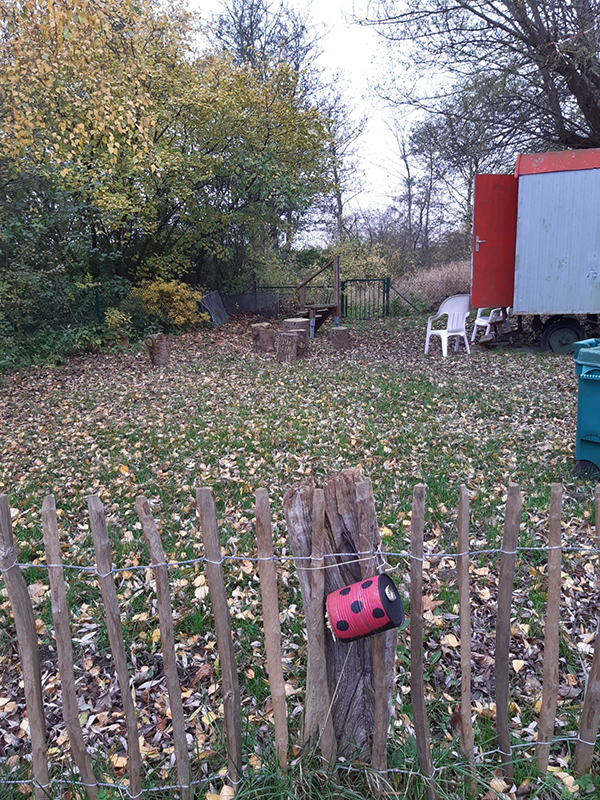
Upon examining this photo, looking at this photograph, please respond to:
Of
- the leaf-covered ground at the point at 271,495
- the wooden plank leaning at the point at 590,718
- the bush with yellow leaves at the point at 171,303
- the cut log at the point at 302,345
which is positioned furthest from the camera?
the bush with yellow leaves at the point at 171,303

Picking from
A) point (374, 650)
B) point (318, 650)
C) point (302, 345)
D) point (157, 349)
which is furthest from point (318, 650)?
point (302, 345)

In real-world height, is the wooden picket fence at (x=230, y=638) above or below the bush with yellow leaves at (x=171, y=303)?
below

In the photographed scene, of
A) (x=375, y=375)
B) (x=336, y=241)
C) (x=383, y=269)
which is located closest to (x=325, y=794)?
(x=375, y=375)

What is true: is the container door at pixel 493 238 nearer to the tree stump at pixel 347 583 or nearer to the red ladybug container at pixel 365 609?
the tree stump at pixel 347 583

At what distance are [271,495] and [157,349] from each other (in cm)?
595

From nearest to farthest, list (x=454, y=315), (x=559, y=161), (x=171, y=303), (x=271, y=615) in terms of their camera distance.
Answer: (x=271, y=615)
(x=559, y=161)
(x=454, y=315)
(x=171, y=303)

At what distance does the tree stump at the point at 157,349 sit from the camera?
963 cm

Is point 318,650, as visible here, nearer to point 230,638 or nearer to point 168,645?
point 230,638

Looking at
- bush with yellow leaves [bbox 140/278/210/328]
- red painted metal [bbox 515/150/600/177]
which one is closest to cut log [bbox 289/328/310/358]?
bush with yellow leaves [bbox 140/278/210/328]

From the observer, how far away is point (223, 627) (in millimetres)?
1776

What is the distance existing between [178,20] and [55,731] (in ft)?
44.3

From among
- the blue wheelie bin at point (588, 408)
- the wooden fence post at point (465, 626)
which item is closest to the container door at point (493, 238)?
the blue wheelie bin at point (588, 408)

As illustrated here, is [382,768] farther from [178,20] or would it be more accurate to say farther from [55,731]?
[178,20]

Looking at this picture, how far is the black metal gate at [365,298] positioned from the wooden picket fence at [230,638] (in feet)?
46.6
